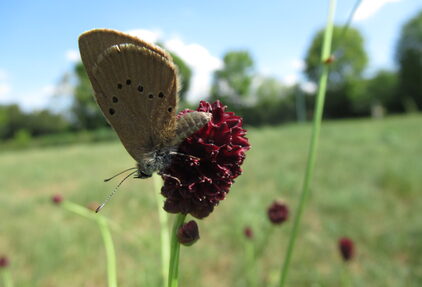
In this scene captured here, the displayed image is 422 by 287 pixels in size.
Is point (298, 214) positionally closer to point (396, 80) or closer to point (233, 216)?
point (233, 216)

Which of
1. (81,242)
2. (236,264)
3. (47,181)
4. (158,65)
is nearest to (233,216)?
A: (236,264)

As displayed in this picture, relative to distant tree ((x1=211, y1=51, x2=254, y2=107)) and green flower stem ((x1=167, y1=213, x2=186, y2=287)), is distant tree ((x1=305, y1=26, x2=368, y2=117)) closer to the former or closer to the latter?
distant tree ((x1=211, y1=51, x2=254, y2=107))

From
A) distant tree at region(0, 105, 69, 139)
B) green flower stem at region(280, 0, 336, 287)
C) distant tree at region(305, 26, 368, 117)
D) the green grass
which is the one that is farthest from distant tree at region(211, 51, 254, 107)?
green flower stem at region(280, 0, 336, 287)

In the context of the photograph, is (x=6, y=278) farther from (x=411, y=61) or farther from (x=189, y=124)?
(x=411, y=61)

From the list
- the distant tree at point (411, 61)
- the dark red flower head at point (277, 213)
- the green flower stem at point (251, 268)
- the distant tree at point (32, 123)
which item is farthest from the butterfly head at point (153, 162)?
the distant tree at point (32, 123)

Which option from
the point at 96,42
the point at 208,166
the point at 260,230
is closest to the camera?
the point at 96,42

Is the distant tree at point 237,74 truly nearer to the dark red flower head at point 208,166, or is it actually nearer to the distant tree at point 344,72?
the distant tree at point 344,72

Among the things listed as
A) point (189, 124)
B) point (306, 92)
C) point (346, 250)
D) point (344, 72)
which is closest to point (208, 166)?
point (189, 124)
